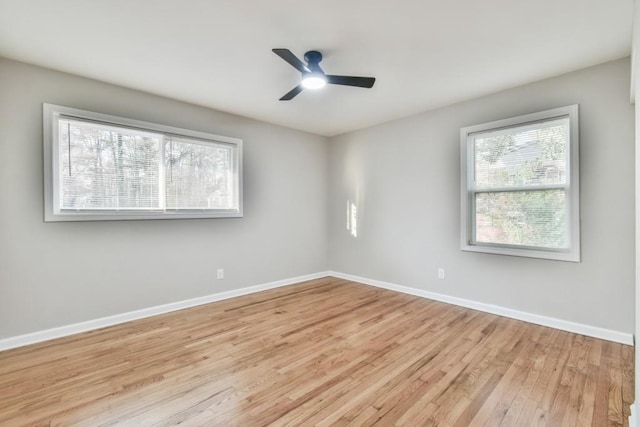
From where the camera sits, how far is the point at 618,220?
2.60m

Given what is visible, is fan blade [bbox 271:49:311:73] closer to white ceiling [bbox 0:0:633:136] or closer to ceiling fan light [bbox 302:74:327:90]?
ceiling fan light [bbox 302:74:327:90]

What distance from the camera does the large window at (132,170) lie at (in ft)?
9.10

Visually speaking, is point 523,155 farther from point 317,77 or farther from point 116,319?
point 116,319

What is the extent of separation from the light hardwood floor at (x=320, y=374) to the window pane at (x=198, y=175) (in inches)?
55.7

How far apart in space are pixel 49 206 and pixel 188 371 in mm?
2039

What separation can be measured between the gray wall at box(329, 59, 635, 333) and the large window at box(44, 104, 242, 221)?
1983 millimetres

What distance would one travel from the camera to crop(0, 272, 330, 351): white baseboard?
258 cm

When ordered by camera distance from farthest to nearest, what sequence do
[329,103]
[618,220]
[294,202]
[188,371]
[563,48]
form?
[294,202] < [329,103] < [618,220] < [563,48] < [188,371]

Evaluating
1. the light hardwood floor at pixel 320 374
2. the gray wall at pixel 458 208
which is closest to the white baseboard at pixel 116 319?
the light hardwood floor at pixel 320 374

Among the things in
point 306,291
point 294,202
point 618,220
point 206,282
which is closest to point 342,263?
point 306,291

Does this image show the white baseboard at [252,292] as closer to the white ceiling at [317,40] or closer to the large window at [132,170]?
the large window at [132,170]

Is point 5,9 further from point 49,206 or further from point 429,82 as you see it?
point 429,82

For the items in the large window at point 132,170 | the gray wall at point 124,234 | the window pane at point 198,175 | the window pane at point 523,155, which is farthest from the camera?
the window pane at point 198,175

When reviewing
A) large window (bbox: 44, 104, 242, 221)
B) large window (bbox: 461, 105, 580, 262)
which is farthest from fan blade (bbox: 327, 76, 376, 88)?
large window (bbox: 44, 104, 242, 221)
